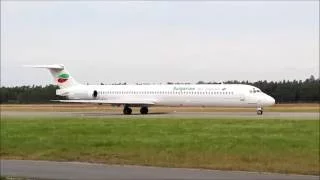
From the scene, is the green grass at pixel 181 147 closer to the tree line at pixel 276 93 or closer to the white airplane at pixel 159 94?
the white airplane at pixel 159 94

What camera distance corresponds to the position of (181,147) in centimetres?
1930

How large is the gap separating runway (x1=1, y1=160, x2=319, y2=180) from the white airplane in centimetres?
3365

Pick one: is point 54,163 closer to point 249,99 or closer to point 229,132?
point 229,132

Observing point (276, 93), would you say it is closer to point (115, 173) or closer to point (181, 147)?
point (181, 147)

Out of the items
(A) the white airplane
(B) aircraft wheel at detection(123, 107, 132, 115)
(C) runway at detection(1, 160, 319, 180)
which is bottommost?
(C) runway at detection(1, 160, 319, 180)

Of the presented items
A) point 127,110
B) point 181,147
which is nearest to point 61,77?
point 127,110

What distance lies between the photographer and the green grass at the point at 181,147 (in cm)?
1611

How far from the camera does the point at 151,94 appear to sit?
54750mm

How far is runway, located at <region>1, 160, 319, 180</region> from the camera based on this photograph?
12.4 metres

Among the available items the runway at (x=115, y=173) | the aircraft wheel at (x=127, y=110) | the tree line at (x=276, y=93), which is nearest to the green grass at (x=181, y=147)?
the runway at (x=115, y=173)

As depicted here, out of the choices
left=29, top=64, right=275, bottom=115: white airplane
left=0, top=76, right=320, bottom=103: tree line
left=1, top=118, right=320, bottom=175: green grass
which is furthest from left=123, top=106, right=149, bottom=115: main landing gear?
left=0, top=76, right=320, bottom=103: tree line

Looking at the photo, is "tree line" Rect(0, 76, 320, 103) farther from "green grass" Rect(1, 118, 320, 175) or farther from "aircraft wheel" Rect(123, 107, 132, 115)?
"green grass" Rect(1, 118, 320, 175)

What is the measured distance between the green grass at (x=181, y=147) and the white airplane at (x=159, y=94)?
23819mm

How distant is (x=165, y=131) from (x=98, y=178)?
1291 centimetres
